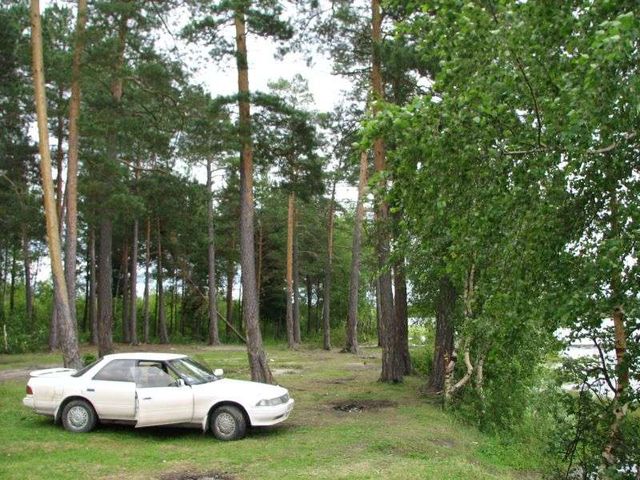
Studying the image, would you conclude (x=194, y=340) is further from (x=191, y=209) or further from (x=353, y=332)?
(x=191, y=209)

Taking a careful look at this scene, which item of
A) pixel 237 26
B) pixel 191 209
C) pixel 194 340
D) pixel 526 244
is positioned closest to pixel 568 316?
pixel 526 244

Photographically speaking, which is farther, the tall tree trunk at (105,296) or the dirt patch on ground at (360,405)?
the tall tree trunk at (105,296)

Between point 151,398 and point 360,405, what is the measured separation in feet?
18.7

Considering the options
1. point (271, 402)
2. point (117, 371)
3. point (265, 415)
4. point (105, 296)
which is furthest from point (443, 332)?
point (105, 296)

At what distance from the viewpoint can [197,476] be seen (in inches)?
312

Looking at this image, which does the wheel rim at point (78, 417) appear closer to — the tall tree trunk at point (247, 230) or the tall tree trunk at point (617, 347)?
the tall tree trunk at point (247, 230)

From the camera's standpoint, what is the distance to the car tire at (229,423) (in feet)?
33.2

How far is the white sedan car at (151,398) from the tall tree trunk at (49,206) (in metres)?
4.33

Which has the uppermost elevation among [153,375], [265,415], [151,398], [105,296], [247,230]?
[247,230]

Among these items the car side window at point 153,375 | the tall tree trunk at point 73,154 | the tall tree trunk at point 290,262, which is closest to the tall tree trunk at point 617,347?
the car side window at point 153,375

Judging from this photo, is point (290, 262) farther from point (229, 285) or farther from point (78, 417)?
point (78, 417)

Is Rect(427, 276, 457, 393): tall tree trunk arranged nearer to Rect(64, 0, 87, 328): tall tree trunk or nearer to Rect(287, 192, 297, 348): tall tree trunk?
Rect(64, 0, 87, 328): tall tree trunk

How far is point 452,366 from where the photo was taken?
13961 mm

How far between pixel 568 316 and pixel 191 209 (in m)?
21.4
